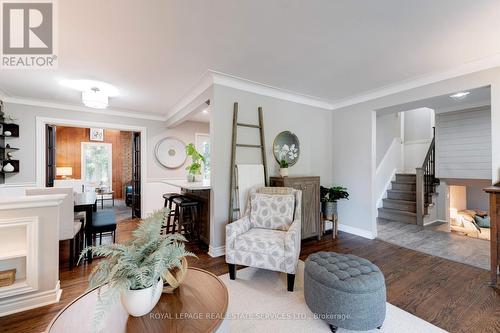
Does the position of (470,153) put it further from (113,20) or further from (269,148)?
(113,20)

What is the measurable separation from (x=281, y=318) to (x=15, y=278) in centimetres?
245

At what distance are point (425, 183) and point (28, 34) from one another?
7036 mm

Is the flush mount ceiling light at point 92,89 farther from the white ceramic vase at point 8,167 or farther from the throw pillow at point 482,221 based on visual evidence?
the throw pillow at point 482,221

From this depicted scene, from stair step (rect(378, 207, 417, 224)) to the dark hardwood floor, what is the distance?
1.94m

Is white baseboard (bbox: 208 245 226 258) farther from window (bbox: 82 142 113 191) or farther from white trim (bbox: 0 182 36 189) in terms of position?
window (bbox: 82 142 113 191)

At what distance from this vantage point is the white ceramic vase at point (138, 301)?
3.45 ft

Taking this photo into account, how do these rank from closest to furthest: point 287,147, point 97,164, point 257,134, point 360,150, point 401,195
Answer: point 257,134
point 287,147
point 360,150
point 401,195
point 97,164

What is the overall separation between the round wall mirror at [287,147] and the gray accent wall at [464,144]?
348 centimetres

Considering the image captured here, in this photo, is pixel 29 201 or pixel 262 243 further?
pixel 262 243

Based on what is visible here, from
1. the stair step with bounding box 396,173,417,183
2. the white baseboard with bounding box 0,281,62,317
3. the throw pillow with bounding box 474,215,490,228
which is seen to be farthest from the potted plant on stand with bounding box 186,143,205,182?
the throw pillow with bounding box 474,215,490,228

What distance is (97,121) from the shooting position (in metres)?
4.61

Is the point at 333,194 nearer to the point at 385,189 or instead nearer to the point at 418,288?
the point at 418,288

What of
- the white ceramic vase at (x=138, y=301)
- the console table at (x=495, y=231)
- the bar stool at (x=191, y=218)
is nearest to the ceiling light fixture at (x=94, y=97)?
the bar stool at (x=191, y=218)

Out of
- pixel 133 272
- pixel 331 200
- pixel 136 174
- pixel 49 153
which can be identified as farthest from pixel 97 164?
pixel 133 272
